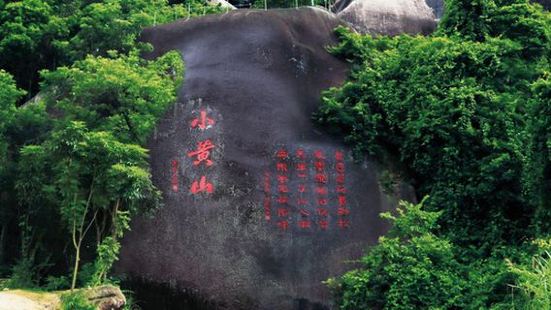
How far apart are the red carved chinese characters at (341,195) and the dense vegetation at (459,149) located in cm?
36

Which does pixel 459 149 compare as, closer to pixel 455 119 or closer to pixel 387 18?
pixel 455 119

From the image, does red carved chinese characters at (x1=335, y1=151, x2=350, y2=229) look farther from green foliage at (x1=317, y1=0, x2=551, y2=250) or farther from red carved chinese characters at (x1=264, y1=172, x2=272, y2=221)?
red carved chinese characters at (x1=264, y1=172, x2=272, y2=221)

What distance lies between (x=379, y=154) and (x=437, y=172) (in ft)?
2.42

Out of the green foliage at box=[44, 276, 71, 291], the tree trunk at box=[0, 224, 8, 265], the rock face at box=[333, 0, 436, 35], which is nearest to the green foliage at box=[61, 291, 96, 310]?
the green foliage at box=[44, 276, 71, 291]

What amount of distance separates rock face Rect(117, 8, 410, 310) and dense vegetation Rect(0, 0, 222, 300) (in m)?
0.38

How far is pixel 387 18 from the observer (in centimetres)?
1104

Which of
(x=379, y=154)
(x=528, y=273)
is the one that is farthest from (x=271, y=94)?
(x=528, y=273)

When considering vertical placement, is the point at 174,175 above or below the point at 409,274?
above

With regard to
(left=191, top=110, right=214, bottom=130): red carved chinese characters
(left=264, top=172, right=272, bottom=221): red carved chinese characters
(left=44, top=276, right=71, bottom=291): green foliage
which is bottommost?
(left=44, top=276, right=71, bottom=291): green foliage

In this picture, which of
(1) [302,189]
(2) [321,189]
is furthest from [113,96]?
(2) [321,189]

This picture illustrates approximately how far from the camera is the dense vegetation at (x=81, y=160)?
716cm

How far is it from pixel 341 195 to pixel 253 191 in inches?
39.2

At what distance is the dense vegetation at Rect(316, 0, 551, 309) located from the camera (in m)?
6.99

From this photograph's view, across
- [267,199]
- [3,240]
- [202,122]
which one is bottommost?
[3,240]
